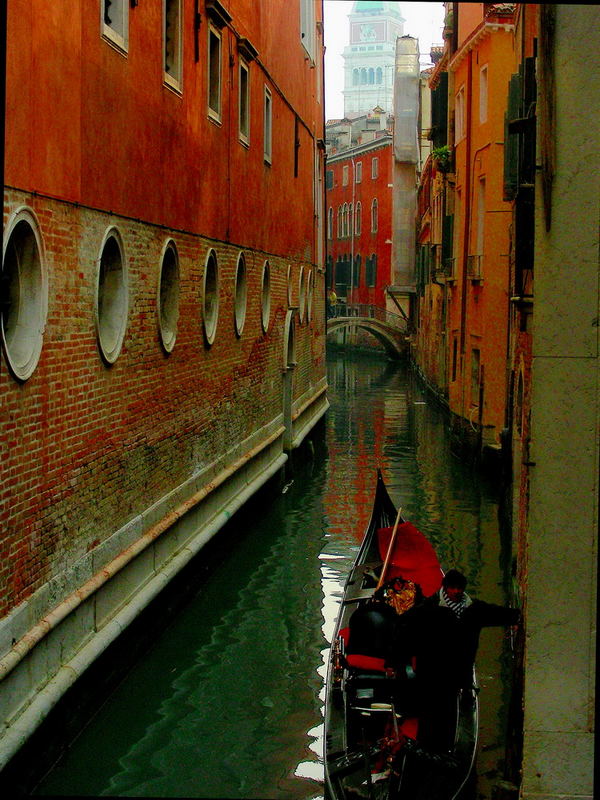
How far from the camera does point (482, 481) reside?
16531 mm

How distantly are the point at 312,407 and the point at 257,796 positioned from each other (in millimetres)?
14171

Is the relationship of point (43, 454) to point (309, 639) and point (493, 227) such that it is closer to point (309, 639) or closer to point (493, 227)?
point (309, 639)

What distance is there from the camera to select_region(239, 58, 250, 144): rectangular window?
1309cm

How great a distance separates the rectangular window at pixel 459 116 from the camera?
65.3 feet

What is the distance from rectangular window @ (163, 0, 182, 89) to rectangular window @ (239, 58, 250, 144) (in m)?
3.15

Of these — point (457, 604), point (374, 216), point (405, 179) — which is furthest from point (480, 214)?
point (374, 216)

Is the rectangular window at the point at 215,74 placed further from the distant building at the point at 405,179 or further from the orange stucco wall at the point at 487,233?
the distant building at the point at 405,179

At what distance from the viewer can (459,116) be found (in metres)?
20.7

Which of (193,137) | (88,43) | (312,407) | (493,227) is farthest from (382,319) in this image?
(88,43)

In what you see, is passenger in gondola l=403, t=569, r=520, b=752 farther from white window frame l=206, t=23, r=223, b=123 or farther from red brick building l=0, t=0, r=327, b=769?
white window frame l=206, t=23, r=223, b=123

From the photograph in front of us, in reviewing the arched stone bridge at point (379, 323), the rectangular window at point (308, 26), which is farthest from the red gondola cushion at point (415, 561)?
the arched stone bridge at point (379, 323)

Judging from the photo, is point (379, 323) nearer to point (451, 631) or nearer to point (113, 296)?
point (113, 296)

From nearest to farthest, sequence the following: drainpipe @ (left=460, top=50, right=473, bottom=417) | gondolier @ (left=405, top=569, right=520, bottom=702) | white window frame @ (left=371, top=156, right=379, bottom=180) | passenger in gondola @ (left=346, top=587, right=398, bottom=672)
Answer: gondolier @ (left=405, top=569, right=520, bottom=702), passenger in gondola @ (left=346, top=587, right=398, bottom=672), drainpipe @ (left=460, top=50, right=473, bottom=417), white window frame @ (left=371, top=156, right=379, bottom=180)

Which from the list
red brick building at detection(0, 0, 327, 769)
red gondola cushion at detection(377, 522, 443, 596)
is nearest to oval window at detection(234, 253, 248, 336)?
red brick building at detection(0, 0, 327, 769)
